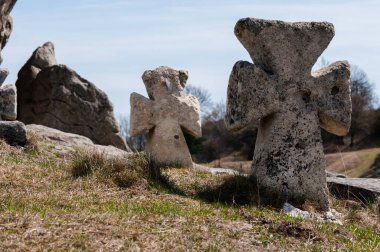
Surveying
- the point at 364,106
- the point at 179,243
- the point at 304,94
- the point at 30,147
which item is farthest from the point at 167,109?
the point at 364,106

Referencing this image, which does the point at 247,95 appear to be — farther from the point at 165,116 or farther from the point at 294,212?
the point at 165,116

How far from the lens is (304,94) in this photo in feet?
39.5

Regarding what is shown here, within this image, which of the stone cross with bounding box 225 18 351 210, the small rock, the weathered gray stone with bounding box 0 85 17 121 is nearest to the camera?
the small rock

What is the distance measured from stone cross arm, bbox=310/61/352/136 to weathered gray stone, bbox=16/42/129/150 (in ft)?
36.9

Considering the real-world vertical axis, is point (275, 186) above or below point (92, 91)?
below

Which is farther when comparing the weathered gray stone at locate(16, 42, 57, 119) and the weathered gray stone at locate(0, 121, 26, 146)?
the weathered gray stone at locate(16, 42, 57, 119)

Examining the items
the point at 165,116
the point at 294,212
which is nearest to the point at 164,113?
the point at 165,116

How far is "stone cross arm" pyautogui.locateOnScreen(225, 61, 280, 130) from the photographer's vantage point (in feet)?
37.2

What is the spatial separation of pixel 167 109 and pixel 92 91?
27.8 feet

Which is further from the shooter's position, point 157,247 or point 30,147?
point 30,147

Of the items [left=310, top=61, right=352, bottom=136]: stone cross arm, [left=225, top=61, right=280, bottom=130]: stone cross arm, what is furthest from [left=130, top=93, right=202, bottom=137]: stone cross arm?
[left=310, top=61, right=352, bottom=136]: stone cross arm

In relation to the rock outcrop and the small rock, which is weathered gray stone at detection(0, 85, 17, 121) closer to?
the rock outcrop

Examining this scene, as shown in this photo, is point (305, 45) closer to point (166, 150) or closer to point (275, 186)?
point (275, 186)

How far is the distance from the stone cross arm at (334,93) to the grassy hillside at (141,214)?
4.58 ft
